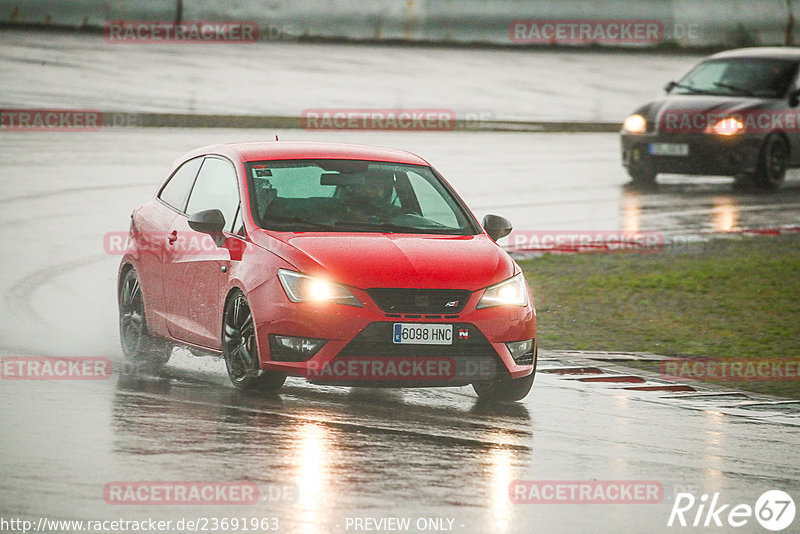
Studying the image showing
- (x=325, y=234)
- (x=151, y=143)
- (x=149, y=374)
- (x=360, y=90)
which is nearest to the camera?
(x=325, y=234)

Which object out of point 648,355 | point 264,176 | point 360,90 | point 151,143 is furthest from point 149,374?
point 360,90

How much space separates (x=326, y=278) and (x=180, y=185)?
7.73 ft

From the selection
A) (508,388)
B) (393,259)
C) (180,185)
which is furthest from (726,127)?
(393,259)

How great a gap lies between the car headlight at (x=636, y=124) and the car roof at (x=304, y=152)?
1235 cm

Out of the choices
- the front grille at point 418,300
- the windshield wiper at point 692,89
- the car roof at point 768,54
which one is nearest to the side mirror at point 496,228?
the front grille at point 418,300

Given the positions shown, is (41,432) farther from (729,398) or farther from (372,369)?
(729,398)

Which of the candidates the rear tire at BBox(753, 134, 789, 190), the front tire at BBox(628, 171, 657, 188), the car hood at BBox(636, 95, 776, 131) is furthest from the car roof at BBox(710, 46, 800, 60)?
the front tire at BBox(628, 171, 657, 188)

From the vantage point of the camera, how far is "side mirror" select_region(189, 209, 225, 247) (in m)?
9.80

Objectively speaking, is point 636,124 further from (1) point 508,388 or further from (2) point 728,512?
(2) point 728,512

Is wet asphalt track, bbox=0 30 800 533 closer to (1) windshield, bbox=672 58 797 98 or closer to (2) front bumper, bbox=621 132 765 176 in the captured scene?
(2) front bumper, bbox=621 132 765 176

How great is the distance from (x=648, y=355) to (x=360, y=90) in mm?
25200

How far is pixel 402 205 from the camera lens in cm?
1043

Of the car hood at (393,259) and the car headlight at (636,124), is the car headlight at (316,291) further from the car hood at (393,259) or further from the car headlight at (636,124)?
the car headlight at (636,124)

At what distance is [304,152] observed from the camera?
10.5 meters
